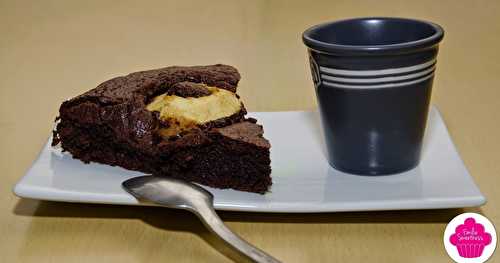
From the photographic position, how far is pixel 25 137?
5.74 feet

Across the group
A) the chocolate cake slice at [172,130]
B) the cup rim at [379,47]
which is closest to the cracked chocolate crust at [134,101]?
the chocolate cake slice at [172,130]

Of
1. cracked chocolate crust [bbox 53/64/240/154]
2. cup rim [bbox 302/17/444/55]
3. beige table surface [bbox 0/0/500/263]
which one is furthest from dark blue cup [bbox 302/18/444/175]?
cracked chocolate crust [bbox 53/64/240/154]

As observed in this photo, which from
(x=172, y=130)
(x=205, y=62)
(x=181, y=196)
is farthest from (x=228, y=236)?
(x=205, y=62)

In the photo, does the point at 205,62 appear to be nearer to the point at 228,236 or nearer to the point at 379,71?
the point at 379,71

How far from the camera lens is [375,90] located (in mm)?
1357

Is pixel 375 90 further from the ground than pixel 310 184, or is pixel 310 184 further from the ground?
pixel 375 90

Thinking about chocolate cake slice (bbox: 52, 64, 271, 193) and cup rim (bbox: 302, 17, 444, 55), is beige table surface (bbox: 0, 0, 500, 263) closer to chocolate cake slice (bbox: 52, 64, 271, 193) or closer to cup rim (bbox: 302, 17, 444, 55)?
chocolate cake slice (bbox: 52, 64, 271, 193)

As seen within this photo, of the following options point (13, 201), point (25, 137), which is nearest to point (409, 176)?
point (13, 201)

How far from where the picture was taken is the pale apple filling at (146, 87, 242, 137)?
1446mm

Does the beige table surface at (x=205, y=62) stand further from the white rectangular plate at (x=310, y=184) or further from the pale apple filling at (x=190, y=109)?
the pale apple filling at (x=190, y=109)

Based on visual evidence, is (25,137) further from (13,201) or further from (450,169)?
(450,169)

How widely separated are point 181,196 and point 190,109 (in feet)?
0.69

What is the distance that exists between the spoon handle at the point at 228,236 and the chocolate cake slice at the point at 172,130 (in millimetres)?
133

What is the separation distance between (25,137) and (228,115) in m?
0.54
